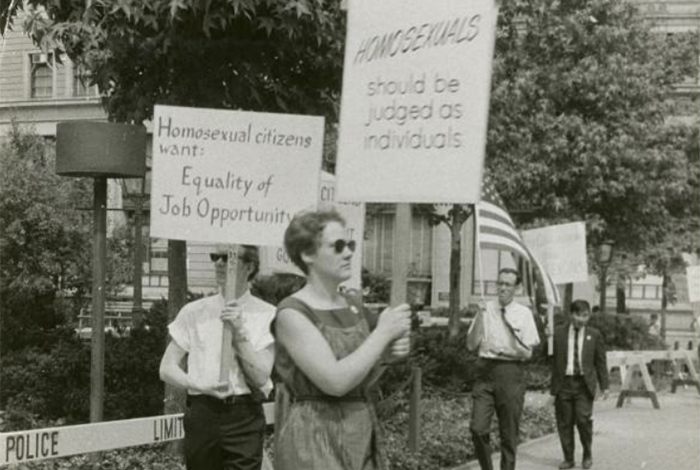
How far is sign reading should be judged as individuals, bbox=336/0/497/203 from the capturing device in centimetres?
537

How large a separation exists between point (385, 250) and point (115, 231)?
1401 cm

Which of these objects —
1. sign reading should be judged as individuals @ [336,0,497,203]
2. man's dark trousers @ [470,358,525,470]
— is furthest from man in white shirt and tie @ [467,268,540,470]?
sign reading should be judged as individuals @ [336,0,497,203]

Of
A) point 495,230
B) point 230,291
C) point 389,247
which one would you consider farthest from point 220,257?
point 389,247

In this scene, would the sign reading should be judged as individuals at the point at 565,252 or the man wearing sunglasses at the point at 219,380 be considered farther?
the sign reading should be judged as individuals at the point at 565,252

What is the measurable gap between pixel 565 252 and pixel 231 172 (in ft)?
→ 35.9

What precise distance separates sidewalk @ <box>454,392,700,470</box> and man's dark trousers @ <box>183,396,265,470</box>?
5993 millimetres

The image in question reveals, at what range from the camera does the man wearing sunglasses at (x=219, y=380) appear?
20.8 ft

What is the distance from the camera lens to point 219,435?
6348 millimetres

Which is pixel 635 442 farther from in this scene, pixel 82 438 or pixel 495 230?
pixel 82 438

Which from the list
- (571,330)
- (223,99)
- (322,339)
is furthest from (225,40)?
(322,339)

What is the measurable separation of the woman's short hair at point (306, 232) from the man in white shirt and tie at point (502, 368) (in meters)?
5.87

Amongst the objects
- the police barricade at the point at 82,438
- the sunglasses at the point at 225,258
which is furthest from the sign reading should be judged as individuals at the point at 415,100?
the police barricade at the point at 82,438

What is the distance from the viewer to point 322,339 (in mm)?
4402

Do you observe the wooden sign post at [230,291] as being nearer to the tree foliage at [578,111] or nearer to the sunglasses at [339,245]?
the sunglasses at [339,245]
